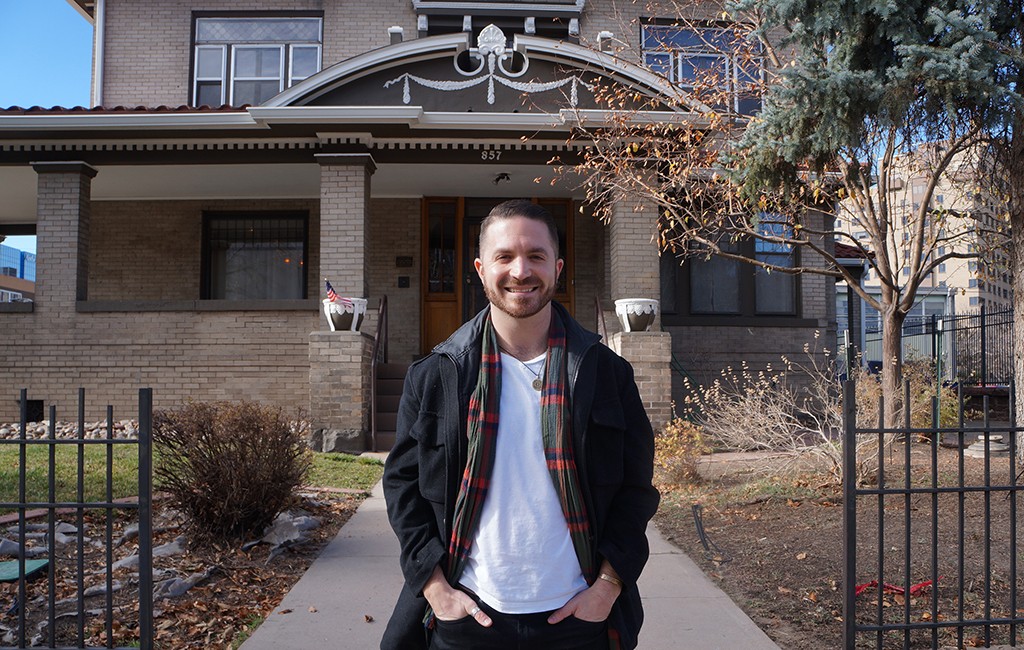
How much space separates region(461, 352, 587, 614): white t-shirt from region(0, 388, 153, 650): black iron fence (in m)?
1.82

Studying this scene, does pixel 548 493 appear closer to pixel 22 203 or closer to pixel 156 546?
pixel 156 546

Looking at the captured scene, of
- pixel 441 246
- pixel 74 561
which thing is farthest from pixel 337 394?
pixel 74 561

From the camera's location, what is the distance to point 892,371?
9094 mm

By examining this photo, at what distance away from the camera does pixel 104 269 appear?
1469 centimetres

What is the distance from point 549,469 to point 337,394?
8871mm

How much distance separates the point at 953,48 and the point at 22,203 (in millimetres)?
15059

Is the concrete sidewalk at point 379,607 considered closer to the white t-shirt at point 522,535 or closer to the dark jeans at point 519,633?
the dark jeans at point 519,633

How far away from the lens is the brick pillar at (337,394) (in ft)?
35.0

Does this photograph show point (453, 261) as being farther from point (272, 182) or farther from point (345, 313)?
point (345, 313)

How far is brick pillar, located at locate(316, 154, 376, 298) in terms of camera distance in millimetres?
11281

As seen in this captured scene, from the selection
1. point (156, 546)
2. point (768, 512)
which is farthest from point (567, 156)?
point (156, 546)

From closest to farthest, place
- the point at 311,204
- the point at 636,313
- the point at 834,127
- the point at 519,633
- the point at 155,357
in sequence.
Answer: the point at 519,633, the point at 834,127, the point at 636,313, the point at 155,357, the point at 311,204

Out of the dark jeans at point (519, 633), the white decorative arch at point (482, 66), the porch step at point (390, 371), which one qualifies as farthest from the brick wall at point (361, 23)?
the dark jeans at point (519, 633)

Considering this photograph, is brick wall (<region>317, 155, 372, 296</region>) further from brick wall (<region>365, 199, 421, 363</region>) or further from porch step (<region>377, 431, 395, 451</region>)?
brick wall (<region>365, 199, 421, 363</region>)
